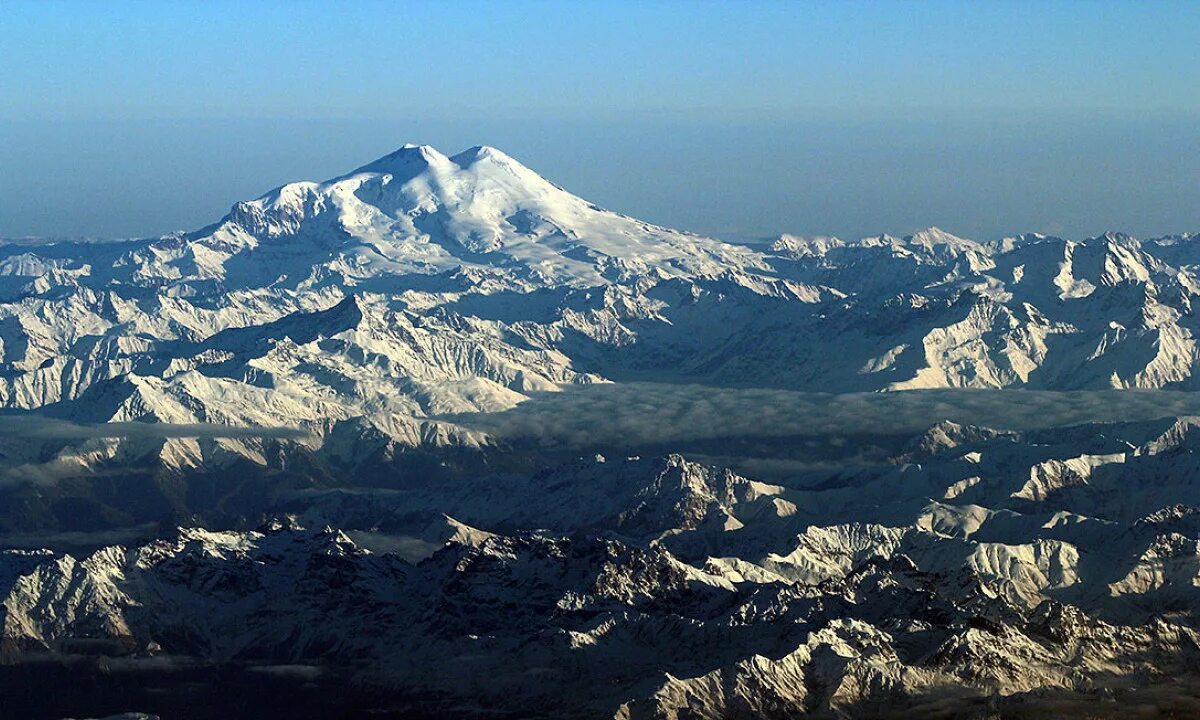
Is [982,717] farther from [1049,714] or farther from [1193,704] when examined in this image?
[1193,704]

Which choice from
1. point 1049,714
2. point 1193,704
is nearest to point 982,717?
point 1049,714
